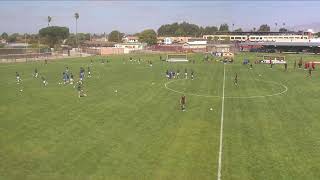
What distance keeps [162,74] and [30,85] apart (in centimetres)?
2316

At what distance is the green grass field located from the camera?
23123mm

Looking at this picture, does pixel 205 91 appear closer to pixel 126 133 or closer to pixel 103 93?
pixel 103 93

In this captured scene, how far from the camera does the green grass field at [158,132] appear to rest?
2312 cm

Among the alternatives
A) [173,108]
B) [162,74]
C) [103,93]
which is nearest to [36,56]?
[162,74]

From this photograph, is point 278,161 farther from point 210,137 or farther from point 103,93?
point 103,93

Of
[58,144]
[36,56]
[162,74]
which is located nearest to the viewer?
[58,144]

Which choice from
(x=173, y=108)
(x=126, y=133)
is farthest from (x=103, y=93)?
(x=126, y=133)

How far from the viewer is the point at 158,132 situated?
31.0 meters

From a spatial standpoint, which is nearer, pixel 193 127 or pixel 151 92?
pixel 193 127

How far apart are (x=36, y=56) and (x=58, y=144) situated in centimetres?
9259

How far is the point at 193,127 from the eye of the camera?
3247cm

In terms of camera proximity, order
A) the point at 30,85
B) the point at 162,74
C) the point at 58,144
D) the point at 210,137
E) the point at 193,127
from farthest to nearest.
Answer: the point at 162,74 → the point at 30,85 → the point at 193,127 → the point at 210,137 → the point at 58,144

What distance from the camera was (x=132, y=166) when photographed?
77.2 ft

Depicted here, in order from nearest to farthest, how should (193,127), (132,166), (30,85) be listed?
(132,166), (193,127), (30,85)
